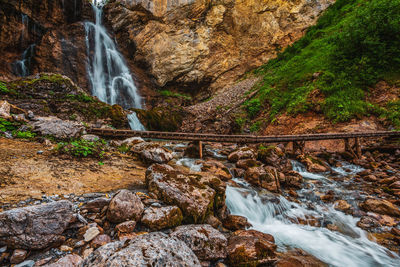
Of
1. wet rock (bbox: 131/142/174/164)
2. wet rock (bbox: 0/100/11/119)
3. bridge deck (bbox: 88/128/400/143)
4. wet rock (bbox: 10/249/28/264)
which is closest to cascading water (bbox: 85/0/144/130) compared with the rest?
bridge deck (bbox: 88/128/400/143)

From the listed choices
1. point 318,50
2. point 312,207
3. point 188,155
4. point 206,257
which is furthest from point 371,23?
point 206,257

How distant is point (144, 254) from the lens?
154 cm

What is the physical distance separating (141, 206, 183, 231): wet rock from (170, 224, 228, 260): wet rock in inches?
5.9

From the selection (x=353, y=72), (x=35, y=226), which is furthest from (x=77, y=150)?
(x=353, y=72)

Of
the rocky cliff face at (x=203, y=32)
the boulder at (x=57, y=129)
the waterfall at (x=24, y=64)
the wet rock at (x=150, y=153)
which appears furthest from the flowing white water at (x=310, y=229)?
the waterfall at (x=24, y=64)

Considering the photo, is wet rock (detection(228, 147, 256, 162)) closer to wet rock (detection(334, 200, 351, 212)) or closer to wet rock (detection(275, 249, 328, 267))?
wet rock (detection(334, 200, 351, 212))

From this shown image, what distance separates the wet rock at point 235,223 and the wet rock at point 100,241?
7.39ft

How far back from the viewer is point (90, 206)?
2.47 meters

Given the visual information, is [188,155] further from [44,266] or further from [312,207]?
[44,266]

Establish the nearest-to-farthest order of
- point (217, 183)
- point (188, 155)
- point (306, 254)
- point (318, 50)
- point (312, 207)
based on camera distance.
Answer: point (306, 254) → point (217, 183) → point (312, 207) → point (188, 155) → point (318, 50)

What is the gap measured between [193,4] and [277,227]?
88.8 feet

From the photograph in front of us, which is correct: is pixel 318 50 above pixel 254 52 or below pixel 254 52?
below

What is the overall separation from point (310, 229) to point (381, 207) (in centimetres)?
211

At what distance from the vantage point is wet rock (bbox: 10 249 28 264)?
5.33ft
